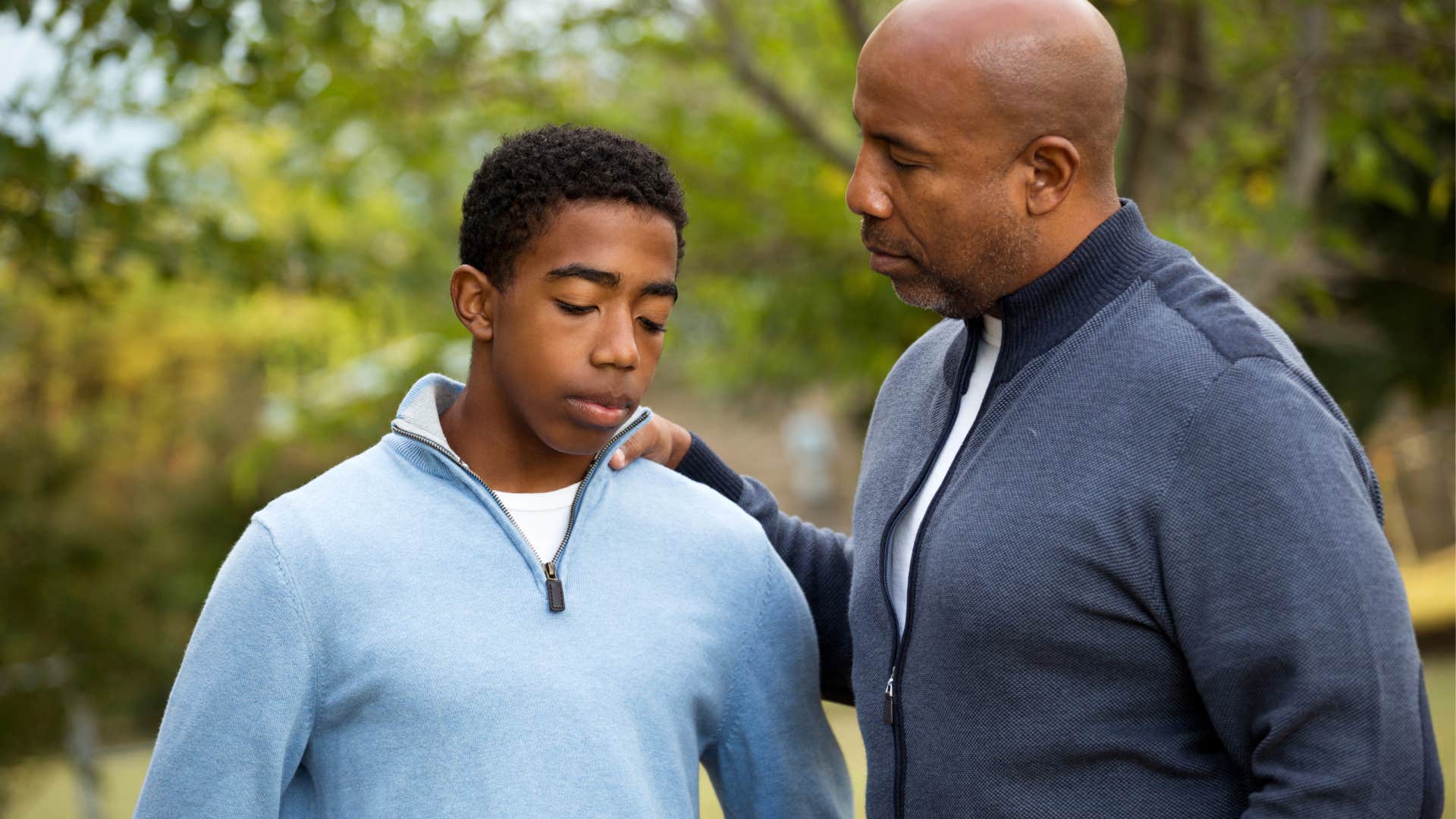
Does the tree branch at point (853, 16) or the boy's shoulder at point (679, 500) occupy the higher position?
the tree branch at point (853, 16)

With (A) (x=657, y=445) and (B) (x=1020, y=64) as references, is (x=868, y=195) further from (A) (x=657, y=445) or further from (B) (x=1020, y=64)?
(A) (x=657, y=445)

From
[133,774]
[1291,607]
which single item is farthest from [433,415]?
[133,774]

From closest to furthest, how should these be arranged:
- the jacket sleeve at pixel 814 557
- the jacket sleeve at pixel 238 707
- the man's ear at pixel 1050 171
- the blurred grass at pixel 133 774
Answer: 1. the jacket sleeve at pixel 238 707
2. the man's ear at pixel 1050 171
3. the jacket sleeve at pixel 814 557
4. the blurred grass at pixel 133 774

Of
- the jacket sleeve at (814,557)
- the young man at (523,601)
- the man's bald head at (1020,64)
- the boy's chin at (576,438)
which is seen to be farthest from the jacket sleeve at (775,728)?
the man's bald head at (1020,64)

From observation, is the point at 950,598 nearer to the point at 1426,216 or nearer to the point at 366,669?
the point at 366,669

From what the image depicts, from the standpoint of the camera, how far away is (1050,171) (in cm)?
203

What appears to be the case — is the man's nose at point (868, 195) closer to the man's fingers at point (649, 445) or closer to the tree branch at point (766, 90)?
the man's fingers at point (649, 445)

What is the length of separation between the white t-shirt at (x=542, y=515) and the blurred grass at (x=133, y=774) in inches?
195

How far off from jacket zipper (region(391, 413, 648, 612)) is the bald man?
0.43m

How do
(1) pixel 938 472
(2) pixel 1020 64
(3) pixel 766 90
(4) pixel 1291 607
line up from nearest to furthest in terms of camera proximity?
(4) pixel 1291 607 → (2) pixel 1020 64 → (1) pixel 938 472 → (3) pixel 766 90

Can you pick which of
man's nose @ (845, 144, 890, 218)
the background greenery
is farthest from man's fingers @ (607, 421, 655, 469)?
the background greenery

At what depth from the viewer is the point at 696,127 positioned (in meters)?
7.37

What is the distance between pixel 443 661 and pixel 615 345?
1.59 ft

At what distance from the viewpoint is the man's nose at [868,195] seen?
2072 millimetres
